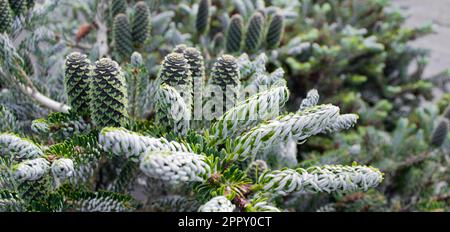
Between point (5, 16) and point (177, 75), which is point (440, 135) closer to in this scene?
point (177, 75)

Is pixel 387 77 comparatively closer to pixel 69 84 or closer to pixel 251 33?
pixel 251 33

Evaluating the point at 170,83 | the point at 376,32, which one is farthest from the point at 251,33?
the point at 376,32

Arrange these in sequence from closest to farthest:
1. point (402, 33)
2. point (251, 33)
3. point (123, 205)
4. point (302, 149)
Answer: point (123, 205), point (251, 33), point (302, 149), point (402, 33)

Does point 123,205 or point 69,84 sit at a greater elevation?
point 69,84

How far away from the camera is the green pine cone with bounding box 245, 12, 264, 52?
152 cm

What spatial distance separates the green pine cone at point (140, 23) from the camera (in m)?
1.43

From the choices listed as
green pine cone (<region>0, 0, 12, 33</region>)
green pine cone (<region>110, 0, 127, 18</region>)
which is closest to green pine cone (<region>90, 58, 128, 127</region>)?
green pine cone (<region>0, 0, 12, 33</region>)

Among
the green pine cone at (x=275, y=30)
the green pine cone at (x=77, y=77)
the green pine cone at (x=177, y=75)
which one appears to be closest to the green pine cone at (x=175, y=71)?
the green pine cone at (x=177, y=75)

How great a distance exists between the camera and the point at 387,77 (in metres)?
2.64

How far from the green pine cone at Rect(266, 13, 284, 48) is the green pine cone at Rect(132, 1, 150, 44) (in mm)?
440

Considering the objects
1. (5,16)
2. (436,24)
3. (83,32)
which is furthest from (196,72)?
(436,24)

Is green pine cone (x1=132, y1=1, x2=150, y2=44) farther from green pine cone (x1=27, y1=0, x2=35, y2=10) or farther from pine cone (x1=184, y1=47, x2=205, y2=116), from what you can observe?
pine cone (x1=184, y1=47, x2=205, y2=116)
